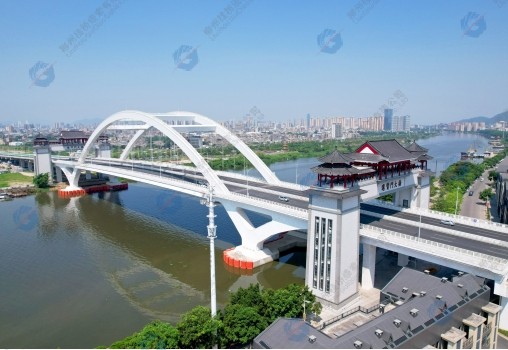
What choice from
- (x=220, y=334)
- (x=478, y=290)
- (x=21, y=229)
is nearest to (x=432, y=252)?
(x=478, y=290)

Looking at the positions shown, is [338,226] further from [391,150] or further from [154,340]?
[154,340]

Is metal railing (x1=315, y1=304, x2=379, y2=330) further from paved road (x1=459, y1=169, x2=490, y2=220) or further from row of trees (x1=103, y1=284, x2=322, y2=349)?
paved road (x1=459, y1=169, x2=490, y2=220)

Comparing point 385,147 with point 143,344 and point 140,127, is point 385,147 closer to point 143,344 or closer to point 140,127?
point 143,344

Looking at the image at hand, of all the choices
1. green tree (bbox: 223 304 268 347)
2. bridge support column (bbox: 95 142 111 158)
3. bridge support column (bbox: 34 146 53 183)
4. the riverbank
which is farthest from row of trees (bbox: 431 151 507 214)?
the riverbank

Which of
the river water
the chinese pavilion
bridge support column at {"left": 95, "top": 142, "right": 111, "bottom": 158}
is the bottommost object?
the river water

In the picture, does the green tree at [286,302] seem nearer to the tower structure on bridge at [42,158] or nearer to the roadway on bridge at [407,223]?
the roadway on bridge at [407,223]

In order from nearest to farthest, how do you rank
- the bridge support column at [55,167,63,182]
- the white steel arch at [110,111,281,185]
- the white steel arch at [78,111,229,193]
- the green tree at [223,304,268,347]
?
the green tree at [223,304,268,347] → the white steel arch at [78,111,229,193] → the white steel arch at [110,111,281,185] → the bridge support column at [55,167,63,182]

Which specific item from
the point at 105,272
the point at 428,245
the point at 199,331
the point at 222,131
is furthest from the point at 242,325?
the point at 222,131

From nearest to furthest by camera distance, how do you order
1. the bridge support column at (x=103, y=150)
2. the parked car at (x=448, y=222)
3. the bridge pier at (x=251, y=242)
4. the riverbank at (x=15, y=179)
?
the parked car at (x=448, y=222) < the bridge pier at (x=251, y=242) < the riverbank at (x=15, y=179) < the bridge support column at (x=103, y=150)

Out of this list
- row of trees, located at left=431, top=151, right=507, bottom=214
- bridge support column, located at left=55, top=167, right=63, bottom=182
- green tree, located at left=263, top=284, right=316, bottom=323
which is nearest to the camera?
green tree, located at left=263, top=284, right=316, bottom=323

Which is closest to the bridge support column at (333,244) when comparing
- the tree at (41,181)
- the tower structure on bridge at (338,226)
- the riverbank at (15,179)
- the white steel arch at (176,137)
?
the tower structure on bridge at (338,226)
